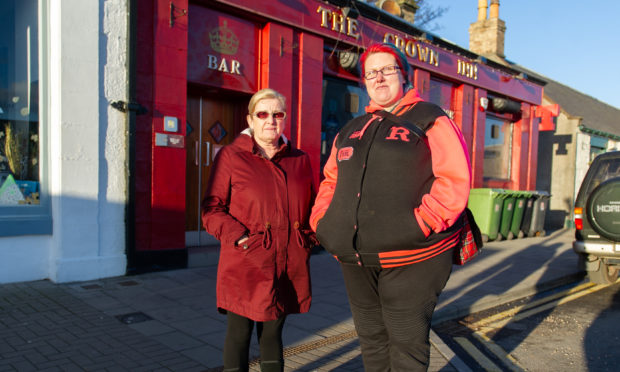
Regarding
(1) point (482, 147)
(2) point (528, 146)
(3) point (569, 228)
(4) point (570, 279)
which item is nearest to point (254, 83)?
(4) point (570, 279)

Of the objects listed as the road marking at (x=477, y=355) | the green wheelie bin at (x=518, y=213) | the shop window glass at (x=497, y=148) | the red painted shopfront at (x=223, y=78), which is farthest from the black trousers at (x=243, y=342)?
the shop window glass at (x=497, y=148)

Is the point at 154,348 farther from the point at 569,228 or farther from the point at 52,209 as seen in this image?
the point at 569,228

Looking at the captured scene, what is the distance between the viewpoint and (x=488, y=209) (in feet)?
34.7

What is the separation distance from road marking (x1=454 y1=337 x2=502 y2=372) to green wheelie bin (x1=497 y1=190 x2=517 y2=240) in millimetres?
7319

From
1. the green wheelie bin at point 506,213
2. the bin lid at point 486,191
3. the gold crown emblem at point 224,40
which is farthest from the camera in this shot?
the green wheelie bin at point 506,213

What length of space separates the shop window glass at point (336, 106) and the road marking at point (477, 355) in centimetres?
504

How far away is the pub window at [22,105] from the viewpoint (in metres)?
5.67

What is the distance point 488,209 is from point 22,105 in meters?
9.22

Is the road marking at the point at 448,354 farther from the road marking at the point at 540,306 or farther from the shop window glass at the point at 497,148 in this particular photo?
the shop window glass at the point at 497,148

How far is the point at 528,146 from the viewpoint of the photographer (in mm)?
14664

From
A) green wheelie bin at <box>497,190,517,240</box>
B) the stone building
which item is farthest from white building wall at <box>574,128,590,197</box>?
green wheelie bin at <box>497,190,517,240</box>

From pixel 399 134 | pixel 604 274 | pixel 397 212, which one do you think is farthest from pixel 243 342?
pixel 604 274

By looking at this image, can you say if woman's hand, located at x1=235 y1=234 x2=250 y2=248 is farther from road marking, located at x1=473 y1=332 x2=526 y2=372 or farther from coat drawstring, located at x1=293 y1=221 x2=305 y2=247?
road marking, located at x1=473 y1=332 x2=526 y2=372

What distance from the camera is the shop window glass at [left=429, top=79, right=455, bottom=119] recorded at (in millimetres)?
11289
